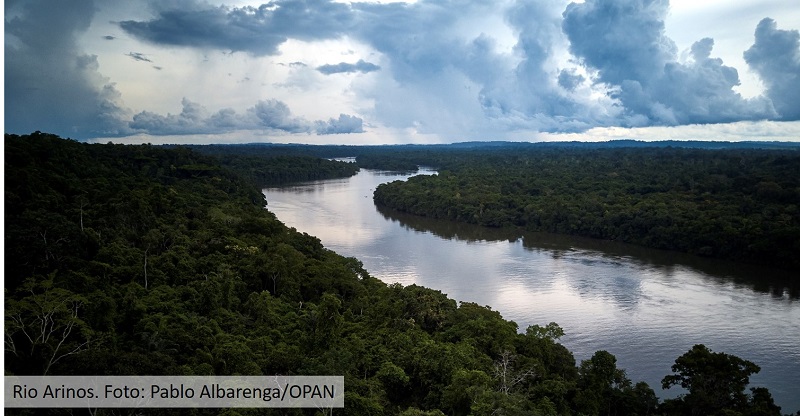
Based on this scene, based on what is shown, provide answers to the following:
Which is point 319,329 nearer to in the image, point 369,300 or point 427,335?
point 427,335

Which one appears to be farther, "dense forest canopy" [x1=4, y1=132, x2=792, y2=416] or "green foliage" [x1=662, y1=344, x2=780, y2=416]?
"green foliage" [x1=662, y1=344, x2=780, y2=416]

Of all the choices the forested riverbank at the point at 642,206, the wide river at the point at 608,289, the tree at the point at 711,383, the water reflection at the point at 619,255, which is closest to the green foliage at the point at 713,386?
the tree at the point at 711,383

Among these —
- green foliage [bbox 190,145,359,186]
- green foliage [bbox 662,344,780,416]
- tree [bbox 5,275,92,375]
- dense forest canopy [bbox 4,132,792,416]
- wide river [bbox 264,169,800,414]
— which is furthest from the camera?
green foliage [bbox 190,145,359,186]

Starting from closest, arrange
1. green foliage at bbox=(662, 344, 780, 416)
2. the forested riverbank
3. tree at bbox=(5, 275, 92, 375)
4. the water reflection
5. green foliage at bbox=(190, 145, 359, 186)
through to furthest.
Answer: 1. tree at bbox=(5, 275, 92, 375)
2. green foliage at bbox=(662, 344, 780, 416)
3. the water reflection
4. the forested riverbank
5. green foliage at bbox=(190, 145, 359, 186)

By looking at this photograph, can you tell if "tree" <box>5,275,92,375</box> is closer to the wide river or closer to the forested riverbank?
the wide river

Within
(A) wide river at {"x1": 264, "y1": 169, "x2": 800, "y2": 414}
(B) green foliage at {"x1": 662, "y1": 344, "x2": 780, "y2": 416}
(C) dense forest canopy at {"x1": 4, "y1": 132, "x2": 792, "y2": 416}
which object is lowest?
(A) wide river at {"x1": 264, "y1": 169, "x2": 800, "y2": 414}
